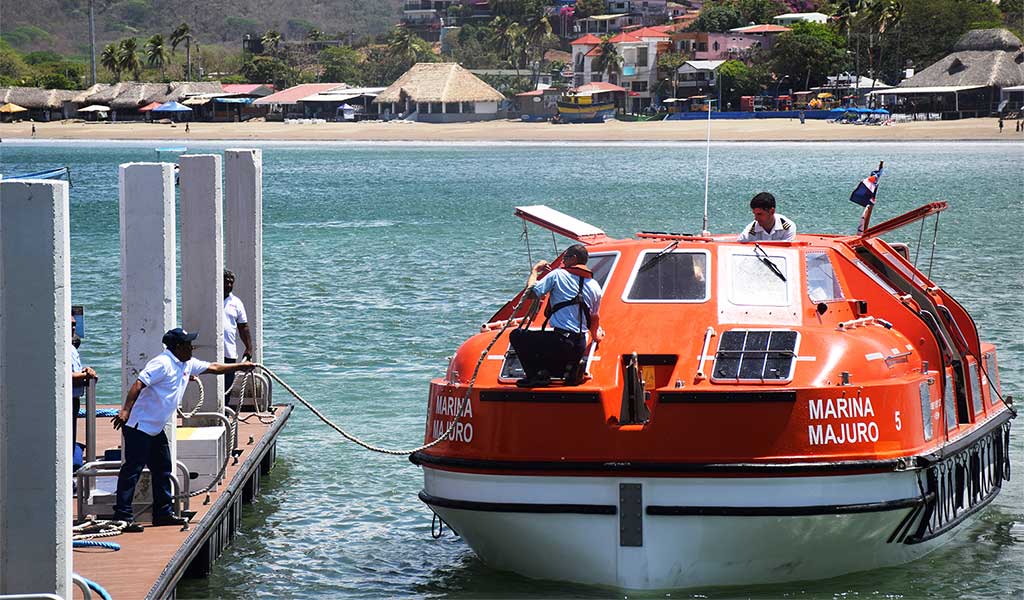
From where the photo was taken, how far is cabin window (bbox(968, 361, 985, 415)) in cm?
1357

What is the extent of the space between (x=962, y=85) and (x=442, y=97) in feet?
164

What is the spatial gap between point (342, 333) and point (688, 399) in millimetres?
16405

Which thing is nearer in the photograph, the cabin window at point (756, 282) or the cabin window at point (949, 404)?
the cabin window at point (756, 282)

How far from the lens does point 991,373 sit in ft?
48.6

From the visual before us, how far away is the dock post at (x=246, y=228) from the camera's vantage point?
16.2 m

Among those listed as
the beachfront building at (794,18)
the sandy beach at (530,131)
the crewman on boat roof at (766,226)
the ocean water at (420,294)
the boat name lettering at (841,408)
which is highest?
the beachfront building at (794,18)

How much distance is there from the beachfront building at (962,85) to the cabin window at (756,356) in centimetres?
11127

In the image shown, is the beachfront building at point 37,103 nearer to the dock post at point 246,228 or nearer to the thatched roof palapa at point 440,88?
the thatched roof palapa at point 440,88

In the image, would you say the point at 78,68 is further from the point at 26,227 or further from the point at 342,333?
the point at 26,227

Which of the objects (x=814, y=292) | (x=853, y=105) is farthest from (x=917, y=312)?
(x=853, y=105)

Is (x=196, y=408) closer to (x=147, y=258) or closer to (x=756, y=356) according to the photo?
(x=147, y=258)

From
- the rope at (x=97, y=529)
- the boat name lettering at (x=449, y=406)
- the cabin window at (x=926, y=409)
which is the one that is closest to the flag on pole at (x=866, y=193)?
the cabin window at (x=926, y=409)

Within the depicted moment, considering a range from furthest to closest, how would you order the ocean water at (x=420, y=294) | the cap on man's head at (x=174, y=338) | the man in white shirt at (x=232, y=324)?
the man in white shirt at (x=232, y=324) → the ocean water at (x=420, y=294) → the cap on man's head at (x=174, y=338)

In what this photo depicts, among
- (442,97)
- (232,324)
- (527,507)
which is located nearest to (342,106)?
(442,97)
